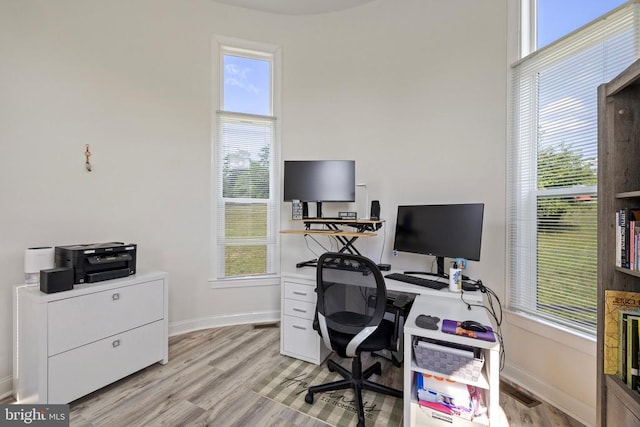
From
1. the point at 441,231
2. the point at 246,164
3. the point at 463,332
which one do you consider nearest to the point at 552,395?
the point at 463,332

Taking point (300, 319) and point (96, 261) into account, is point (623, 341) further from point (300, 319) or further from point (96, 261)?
point (96, 261)

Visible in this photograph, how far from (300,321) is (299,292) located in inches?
9.8

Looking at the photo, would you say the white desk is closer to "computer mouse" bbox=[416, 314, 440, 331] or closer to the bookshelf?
"computer mouse" bbox=[416, 314, 440, 331]

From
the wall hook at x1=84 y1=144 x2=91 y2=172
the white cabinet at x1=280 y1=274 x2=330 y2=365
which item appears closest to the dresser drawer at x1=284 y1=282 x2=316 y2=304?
the white cabinet at x1=280 y1=274 x2=330 y2=365

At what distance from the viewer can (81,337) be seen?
1778 millimetres

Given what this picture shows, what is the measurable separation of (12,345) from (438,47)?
4.12 metres

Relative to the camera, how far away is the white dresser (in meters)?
1.65

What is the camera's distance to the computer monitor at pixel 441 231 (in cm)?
198

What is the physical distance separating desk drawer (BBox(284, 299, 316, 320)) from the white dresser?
1.06m

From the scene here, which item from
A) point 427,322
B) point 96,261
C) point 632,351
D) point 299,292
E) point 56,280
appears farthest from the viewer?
point 299,292

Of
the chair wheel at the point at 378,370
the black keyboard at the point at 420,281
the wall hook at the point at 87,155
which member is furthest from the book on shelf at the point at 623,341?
the wall hook at the point at 87,155

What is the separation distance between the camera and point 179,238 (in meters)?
2.82

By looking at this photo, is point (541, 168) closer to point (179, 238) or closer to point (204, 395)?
point (204, 395)

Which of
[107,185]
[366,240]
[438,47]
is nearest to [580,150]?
[438,47]
